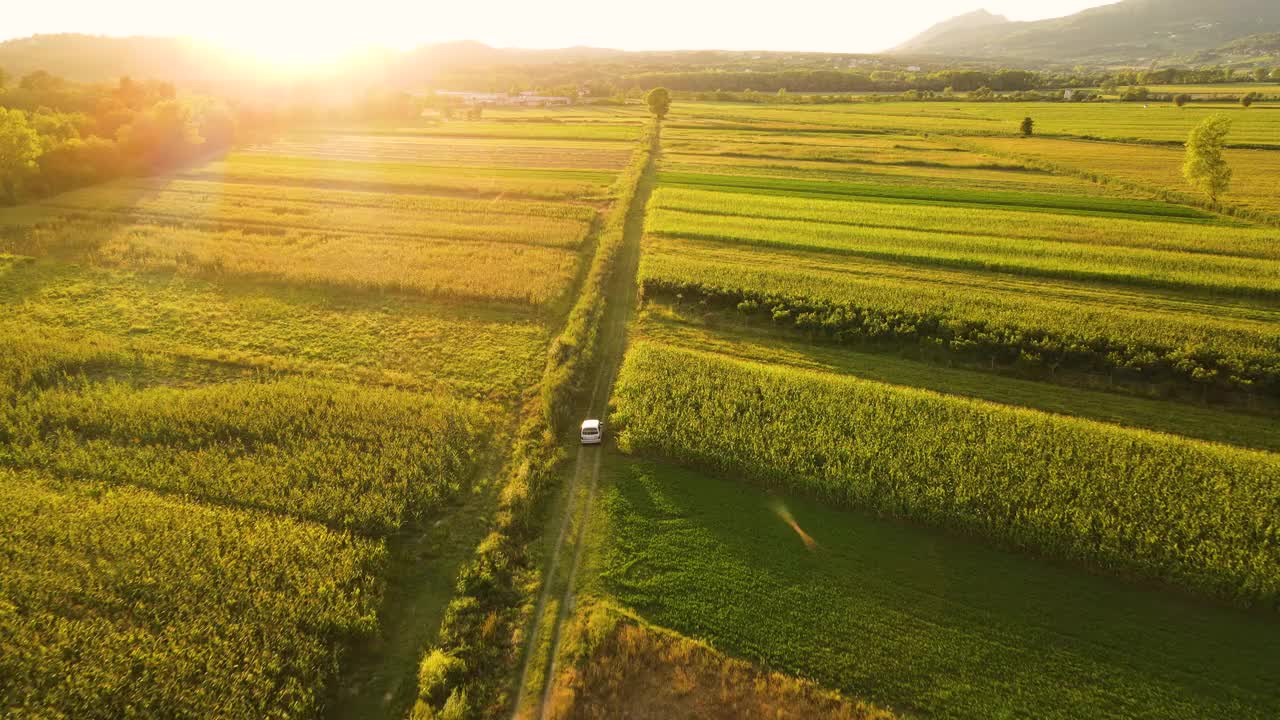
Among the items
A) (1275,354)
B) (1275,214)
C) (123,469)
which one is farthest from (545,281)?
(1275,214)

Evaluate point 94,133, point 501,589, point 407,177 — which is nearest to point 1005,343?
point 501,589

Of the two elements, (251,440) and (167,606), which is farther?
(251,440)

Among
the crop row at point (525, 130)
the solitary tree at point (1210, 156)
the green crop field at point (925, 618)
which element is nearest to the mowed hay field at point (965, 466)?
the green crop field at point (925, 618)

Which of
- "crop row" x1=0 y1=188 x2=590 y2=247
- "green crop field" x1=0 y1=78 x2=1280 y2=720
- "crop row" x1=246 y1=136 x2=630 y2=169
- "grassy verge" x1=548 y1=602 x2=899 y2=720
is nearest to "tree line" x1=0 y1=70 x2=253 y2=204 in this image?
"crop row" x1=0 y1=188 x2=590 y2=247

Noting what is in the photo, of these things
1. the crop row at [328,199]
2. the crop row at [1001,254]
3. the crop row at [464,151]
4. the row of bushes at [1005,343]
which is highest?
the crop row at [464,151]

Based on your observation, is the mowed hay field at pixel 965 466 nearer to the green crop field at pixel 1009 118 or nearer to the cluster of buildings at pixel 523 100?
the green crop field at pixel 1009 118

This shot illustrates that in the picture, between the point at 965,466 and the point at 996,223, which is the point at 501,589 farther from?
the point at 996,223
